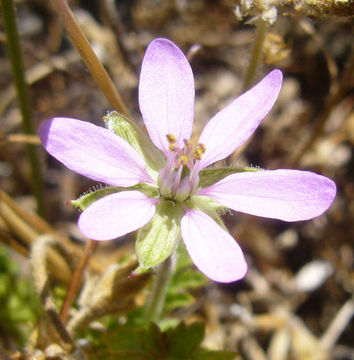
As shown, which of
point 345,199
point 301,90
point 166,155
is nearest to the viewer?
point 166,155

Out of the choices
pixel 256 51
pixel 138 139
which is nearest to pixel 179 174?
pixel 138 139

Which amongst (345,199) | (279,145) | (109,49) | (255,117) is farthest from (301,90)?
(255,117)

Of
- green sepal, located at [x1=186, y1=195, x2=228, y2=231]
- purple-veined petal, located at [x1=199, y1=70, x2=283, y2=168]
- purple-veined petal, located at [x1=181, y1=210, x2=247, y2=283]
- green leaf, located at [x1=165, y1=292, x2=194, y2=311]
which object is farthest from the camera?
green leaf, located at [x1=165, y1=292, x2=194, y2=311]

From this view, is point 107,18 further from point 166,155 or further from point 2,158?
point 166,155

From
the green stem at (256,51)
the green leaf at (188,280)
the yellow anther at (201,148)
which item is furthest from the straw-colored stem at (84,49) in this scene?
the green leaf at (188,280)

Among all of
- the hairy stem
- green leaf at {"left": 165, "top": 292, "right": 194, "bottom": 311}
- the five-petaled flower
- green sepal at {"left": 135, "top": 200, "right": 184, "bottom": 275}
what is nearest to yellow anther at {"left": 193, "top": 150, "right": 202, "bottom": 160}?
the five-petaled flower

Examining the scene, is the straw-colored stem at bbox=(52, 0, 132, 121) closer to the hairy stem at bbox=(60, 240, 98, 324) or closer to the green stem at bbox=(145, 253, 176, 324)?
the green stem at bbox=(145, 253, 176, 324)

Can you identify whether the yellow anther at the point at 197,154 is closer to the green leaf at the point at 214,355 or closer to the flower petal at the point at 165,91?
the flower petal at the point at 165,91

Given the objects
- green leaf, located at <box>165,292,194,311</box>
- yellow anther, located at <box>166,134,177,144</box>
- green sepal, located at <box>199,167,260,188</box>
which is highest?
yellow anther, located at <box>166,134,177,144</box>
